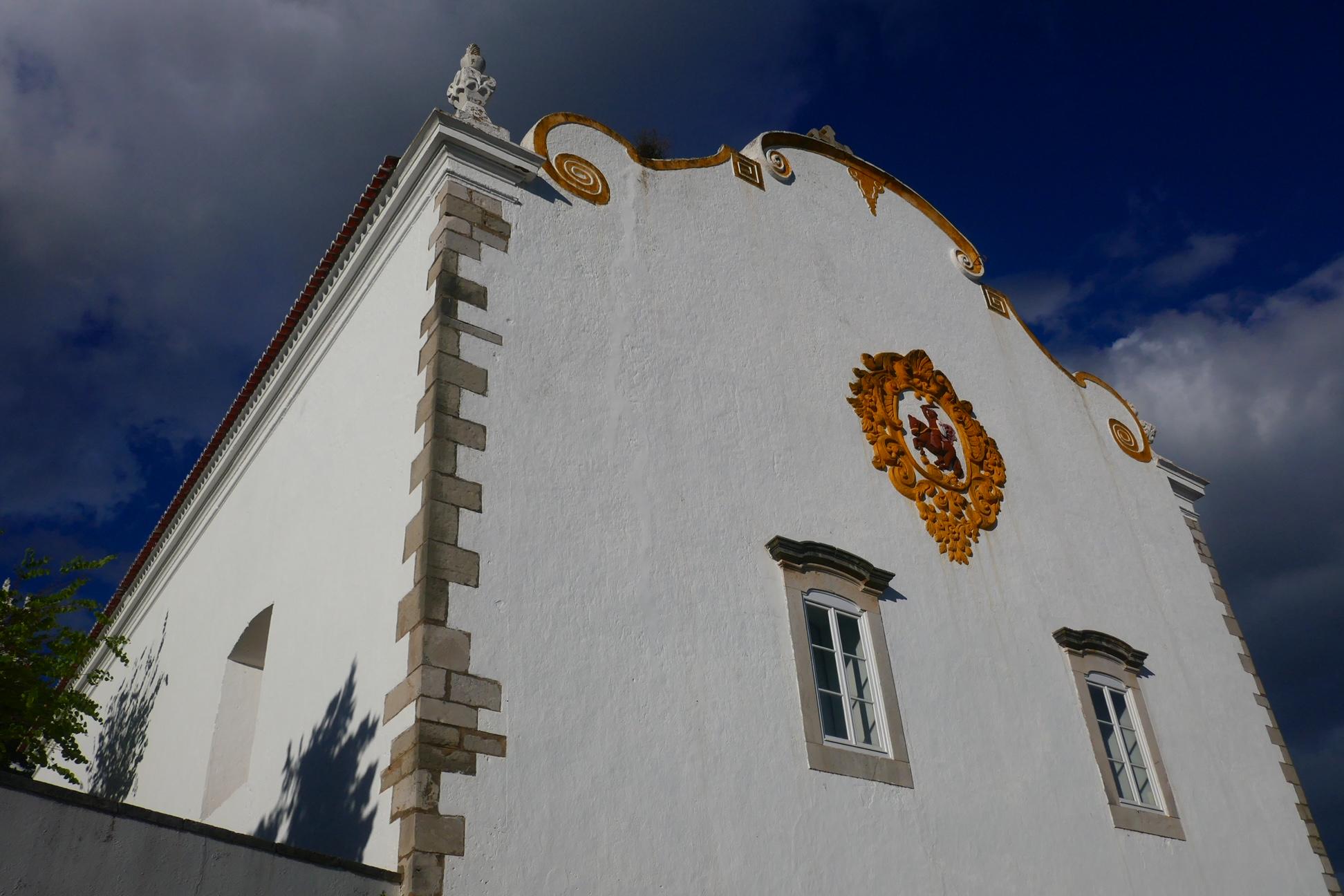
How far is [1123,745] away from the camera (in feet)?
37.0

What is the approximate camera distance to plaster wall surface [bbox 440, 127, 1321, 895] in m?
7.43

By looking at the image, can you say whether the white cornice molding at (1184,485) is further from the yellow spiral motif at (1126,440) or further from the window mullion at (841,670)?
the window mullion at (841,670)

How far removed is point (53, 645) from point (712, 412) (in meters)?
5.25

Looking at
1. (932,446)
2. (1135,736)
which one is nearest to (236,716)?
(932,446)

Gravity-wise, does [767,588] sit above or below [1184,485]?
below

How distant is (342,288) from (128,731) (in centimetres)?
643

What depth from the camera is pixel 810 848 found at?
26.2 feet

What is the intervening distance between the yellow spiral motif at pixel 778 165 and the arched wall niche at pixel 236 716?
Answer: 6.81m

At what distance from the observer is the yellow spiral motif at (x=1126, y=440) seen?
14609 millimetres

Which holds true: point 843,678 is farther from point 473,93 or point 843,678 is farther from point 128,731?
point 128,731

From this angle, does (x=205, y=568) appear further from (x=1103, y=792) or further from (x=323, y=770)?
(x=1103, y=792)

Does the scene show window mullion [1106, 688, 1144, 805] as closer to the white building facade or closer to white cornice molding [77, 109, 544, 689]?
the white building facade

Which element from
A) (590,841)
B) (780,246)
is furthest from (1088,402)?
(590,841)

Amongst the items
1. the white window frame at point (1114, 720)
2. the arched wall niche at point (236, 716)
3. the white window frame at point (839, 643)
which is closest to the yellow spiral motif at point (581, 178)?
the white window frame at point (839, 643)
